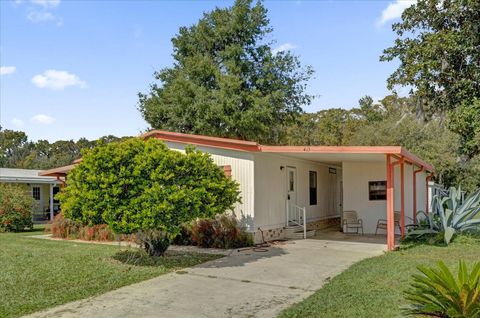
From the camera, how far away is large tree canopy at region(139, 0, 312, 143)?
79.9 feet

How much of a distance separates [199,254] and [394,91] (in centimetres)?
969

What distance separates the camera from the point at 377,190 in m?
14.4

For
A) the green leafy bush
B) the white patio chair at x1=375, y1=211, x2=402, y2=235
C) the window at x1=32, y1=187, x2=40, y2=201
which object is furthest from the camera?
the window at x1=32, y1=187, x2=40, y2=201

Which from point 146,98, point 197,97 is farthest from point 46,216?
point 197,97

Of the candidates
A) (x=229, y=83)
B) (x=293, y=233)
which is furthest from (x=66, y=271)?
(x=229, y=83)

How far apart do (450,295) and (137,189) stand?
5852 millimetres

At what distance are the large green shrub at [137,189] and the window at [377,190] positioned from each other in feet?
24.9

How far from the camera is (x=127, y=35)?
15508 mm

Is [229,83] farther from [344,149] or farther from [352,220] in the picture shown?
[344,149]

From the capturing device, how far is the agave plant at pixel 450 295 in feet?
13.8

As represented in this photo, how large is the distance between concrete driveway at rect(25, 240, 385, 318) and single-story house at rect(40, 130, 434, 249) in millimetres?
2044

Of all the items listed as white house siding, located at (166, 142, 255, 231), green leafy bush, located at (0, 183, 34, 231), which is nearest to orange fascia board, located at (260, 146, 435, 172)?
white house siding, located at (166, 142, 255, 231)

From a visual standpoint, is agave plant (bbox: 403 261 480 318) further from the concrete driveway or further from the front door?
the front door

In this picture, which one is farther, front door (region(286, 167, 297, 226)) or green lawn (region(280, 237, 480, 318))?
front door (region(286, 167, 297, 226))
